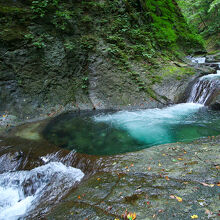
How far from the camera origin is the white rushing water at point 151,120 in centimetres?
579

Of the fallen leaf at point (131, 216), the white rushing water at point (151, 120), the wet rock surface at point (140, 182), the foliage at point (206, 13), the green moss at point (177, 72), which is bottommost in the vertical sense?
the white rushing water at point (151, 120)

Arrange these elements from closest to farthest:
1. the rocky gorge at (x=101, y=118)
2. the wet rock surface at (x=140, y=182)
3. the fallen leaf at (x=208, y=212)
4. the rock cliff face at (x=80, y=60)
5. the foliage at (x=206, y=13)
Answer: the fallen leaf at (x=208, y=212) < the wet rock surface at (x=140, y=182) < the rocky gorge at (x=101, y=118) < the rock cliff face at (x=80, y=60) < the foliage at (x=206, y=13)

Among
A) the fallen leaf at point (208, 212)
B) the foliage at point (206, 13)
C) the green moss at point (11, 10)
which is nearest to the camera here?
the fallen leaf at point (208, 212)

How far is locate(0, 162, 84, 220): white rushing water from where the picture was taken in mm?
3332

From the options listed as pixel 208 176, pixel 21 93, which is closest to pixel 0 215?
pixel 208 176

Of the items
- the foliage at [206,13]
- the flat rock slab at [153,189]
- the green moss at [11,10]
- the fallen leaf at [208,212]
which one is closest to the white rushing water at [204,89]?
the flat rock slab at [153,189]

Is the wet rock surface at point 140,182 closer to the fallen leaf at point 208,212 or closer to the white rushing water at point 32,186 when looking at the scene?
the fallen leaf at point 208,212

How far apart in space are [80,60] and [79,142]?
573 centimetres

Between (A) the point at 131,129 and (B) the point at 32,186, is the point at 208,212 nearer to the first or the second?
(B) the point at 32,186

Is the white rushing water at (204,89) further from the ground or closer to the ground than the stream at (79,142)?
further from the ground

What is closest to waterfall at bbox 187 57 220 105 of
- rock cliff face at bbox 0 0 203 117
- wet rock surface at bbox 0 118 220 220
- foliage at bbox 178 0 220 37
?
rock cliff face at bbox 0 0 203 117

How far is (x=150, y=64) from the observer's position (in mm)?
10297

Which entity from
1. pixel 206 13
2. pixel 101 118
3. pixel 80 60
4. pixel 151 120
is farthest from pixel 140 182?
pixel 206 13

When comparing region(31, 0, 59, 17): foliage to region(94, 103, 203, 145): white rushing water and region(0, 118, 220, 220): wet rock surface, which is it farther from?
region(0, 118, 220, 220): wet rock surface
